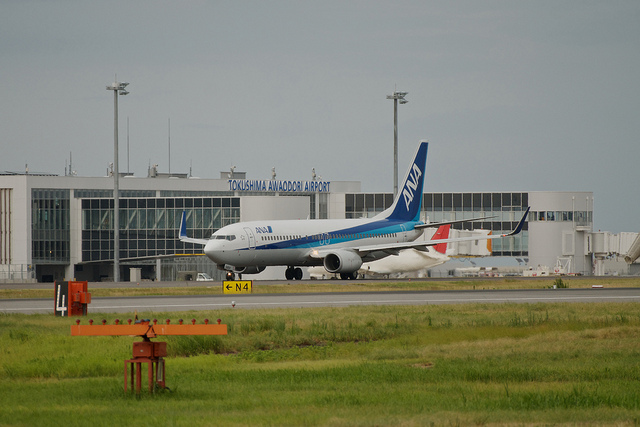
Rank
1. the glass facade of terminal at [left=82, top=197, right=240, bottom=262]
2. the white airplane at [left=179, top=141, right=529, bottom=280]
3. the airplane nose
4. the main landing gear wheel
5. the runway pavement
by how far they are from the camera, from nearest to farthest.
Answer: the runway pavement, the airplane nose, the white airplane at [left=179, top=141, right=529, bottom=280], the main landing gear wheel, the glass facade of terminal at [left=82, top=197, right=240, bottom=262]

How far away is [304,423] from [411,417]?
1.54m

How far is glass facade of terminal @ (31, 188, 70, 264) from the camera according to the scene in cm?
9075

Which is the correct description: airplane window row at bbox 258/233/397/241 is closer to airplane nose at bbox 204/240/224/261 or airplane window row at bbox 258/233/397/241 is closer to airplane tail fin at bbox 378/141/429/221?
airplane tail fin at bbox 378/141/429/221

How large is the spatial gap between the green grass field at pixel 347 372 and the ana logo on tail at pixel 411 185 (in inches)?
1573

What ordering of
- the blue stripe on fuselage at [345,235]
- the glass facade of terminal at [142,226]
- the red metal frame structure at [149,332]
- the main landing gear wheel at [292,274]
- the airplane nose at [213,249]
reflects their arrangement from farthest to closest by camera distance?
the glass facade of terminal at [142,226] < the main landing gear wheel at [292,274] < the blue stripe on fuselage at [345,235] < the airplane nose at [213,249] < the red metal frame structure at [149,332]

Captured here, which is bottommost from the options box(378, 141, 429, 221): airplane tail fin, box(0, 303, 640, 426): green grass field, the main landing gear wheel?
box(0, 303, 640, 426): green grass field

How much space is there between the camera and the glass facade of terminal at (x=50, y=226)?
9075cm

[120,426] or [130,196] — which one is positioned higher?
[130,196]

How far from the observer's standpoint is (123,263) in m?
92.9

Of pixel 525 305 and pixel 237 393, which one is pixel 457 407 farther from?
pixel 525 305

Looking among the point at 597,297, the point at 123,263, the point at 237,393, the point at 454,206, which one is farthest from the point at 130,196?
the point at 237,393

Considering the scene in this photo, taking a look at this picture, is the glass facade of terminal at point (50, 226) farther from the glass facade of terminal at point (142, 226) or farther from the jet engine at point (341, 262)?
the jet engine at point (341, 262)

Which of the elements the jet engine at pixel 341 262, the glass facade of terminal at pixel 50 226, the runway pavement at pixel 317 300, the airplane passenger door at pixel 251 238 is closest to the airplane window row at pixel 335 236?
the airplane passenger door at pixel 251 238

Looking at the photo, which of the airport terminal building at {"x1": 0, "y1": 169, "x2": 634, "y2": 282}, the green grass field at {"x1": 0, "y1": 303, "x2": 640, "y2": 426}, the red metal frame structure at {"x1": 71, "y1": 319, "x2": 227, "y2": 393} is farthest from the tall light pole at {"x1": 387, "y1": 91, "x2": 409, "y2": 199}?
the red metal frame structure at {"x1": 71, "y1": 319, "x2": 227, "y2": 393}
